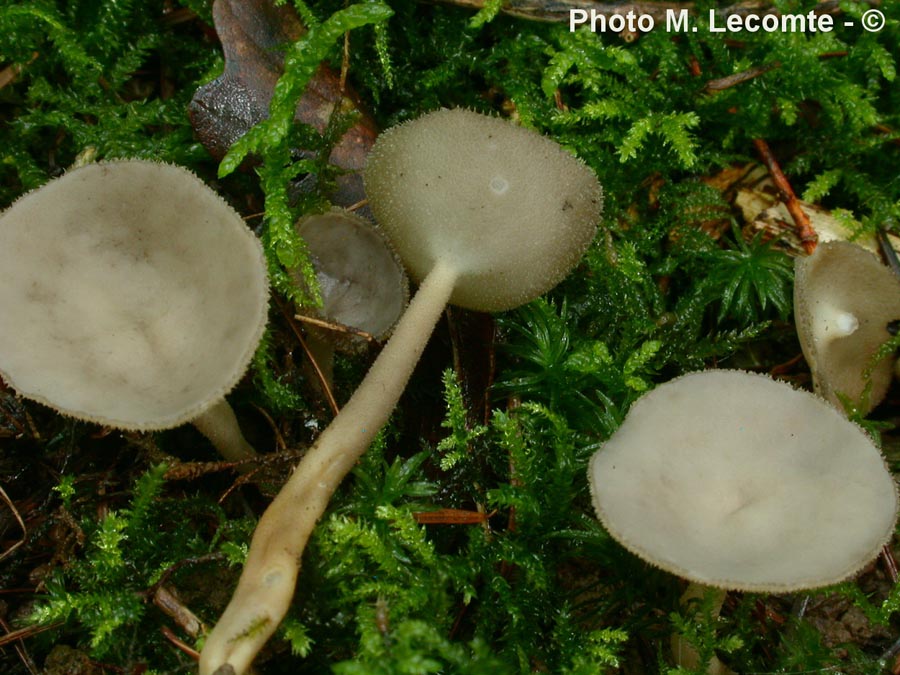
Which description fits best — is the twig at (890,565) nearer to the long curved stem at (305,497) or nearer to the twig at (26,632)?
the long curved stem at (305,497)

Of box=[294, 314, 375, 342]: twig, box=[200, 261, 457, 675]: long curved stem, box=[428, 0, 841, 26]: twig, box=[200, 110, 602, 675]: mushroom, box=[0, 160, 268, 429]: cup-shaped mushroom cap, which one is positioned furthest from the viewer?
box=[428, 0, 841, 26]: twig

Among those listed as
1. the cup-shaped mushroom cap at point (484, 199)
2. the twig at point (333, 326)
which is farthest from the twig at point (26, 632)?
the cup-shaped mushroom cap at point (484, 199)

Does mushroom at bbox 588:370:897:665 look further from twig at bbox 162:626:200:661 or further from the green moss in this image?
twig at bbox 162:626:200:661

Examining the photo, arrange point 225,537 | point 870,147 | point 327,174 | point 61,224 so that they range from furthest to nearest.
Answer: point 870,147, point 327,174, point 225,537, point 61,224

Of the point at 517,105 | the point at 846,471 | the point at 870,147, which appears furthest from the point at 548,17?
the point at 846,471

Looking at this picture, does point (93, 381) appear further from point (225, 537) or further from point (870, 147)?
point (870, 147)

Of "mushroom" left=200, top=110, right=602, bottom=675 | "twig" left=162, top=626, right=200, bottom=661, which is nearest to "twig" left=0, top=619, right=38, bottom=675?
"twig" left=162, top=626, right=200, bottom=661

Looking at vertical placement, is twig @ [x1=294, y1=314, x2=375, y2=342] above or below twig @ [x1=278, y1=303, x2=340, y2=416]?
above

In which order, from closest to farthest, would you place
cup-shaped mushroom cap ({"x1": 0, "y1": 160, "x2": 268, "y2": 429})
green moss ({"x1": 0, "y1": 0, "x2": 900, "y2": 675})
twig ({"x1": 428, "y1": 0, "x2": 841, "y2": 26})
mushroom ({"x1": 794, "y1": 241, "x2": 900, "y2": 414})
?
cup-shaped mushroom cap ({"x1": 0, "y1": 160, "x2": 268, "y2": 429}) < green moss ({"x1": 0, "y1": 0, "x2": 900, "y2": 675}) < mushroom ({"x1": 794, "y1": 241, "x2": 900, "y2": 414}) < twig ({"x1": 428, "y1": 0, "x2": 841, "y2": 26})
